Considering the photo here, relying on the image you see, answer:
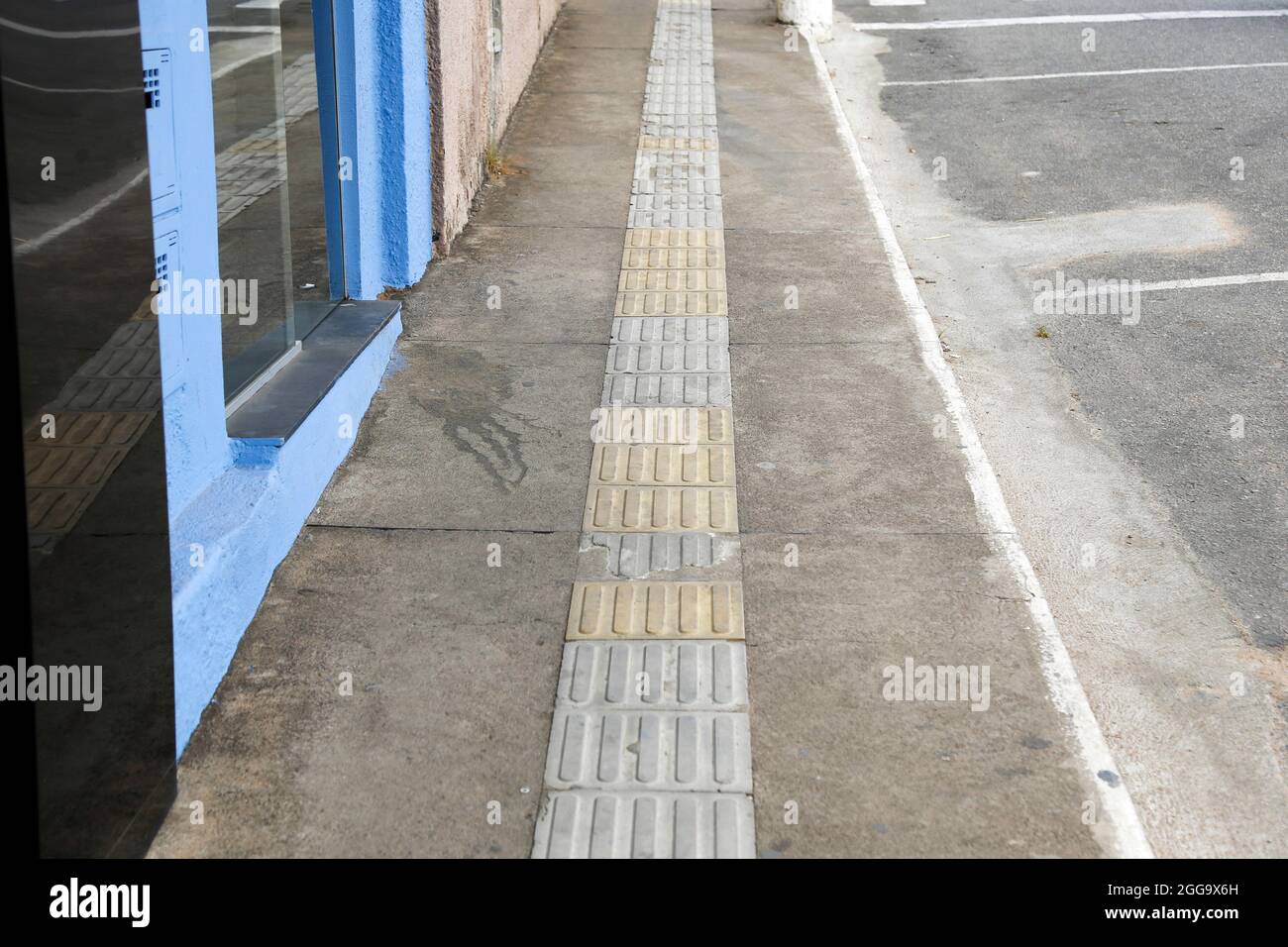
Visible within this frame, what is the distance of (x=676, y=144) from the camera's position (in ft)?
34.7

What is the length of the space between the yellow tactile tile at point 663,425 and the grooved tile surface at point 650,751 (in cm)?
196

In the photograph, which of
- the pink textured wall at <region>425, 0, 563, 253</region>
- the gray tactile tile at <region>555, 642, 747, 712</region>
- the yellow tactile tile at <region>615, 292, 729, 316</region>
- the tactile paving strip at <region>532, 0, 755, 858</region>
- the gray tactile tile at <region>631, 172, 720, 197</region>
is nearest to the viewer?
the tactile paving strip at <region>532, 0, 755, 858</region>

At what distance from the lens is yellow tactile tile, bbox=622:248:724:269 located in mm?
7914

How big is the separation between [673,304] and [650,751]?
387 cm

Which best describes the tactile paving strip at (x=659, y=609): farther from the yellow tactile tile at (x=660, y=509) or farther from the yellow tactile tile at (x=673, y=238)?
the yellow tactile tile at (x=673, y=238)

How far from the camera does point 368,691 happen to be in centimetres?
411

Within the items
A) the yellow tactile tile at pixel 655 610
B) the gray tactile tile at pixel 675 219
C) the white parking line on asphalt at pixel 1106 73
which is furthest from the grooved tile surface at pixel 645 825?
the white parking line on asphalt at pixel 1106 73

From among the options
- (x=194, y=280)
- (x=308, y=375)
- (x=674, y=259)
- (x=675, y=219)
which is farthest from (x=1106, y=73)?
(x=194, y=280)

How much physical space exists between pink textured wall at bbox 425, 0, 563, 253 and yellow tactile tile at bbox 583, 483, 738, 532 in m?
3.02

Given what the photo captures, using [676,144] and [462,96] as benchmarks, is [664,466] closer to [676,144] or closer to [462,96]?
[462,96]

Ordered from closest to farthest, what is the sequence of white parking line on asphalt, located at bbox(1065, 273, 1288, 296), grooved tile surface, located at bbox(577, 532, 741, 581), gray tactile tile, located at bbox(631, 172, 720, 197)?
grooved tile surface, located at bbox(577, 532, 741, 581)
white parking line on asphalt, located at bbox(1065, 273, 1288, 296)
gray tactile tile, located at bbox(631, 172, 720, 197)

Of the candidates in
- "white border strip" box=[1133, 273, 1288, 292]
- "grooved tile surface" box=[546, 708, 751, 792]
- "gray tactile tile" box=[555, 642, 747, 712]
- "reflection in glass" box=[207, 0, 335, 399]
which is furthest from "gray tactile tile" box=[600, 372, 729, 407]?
"white border strip" box=[1133, 273, 1288, 292]

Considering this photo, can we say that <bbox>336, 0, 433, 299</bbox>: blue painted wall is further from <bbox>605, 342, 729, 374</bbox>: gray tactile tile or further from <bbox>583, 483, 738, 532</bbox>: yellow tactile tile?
<bbox>583, 483, 738, 532</bbox>: yellow tactile tile

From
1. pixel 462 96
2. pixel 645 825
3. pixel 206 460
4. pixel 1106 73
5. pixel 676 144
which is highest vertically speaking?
pixel 462 96
